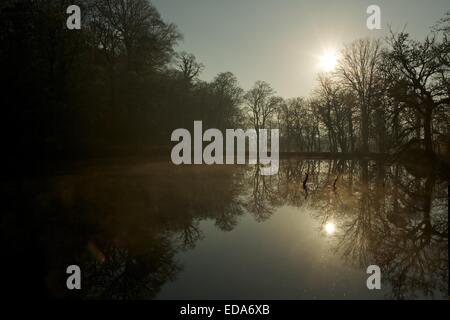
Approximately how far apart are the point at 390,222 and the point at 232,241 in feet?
16.6

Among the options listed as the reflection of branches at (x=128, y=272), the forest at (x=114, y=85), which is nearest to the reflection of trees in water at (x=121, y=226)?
the reflection of branches at (x=128, y=272)

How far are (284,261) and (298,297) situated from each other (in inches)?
68.9

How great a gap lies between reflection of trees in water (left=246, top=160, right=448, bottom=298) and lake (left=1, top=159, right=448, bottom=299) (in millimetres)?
36

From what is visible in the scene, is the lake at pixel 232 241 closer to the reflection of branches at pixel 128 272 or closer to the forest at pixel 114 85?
the reflection of branches at pixel 128 272

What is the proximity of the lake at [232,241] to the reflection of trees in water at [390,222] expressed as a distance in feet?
0.12

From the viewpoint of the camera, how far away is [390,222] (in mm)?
9789

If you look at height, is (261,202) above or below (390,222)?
above

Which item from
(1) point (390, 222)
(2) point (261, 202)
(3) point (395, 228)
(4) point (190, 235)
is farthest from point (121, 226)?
(1) point (390, 222)

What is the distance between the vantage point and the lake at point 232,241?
566 centimetres

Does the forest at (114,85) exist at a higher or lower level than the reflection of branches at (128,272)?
higher

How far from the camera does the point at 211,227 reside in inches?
389

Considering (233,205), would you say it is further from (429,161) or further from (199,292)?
(429,161)

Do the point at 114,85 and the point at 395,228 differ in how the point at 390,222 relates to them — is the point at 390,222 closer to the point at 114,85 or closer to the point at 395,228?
the point at 395,228
